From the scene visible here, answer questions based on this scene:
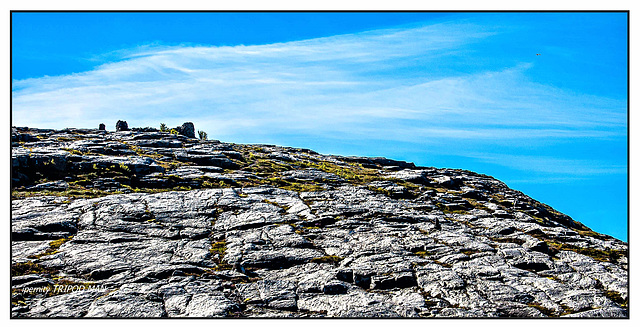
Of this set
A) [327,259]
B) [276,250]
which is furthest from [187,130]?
[327,259]

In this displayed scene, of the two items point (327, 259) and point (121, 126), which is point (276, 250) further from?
point (121, 126)

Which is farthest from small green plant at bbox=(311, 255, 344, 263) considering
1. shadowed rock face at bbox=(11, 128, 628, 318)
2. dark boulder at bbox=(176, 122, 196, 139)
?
dark boulder at bbox=(176, 122, 196, 139)

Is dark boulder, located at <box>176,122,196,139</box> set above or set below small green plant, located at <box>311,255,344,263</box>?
above

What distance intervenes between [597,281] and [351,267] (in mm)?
16286

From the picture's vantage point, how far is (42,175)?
56.8 meters

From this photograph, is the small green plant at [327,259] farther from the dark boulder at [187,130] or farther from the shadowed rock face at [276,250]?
the dark boulder at [187,130]

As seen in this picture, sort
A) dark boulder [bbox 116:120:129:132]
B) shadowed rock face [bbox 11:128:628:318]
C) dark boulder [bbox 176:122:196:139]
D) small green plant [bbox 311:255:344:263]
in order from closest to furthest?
shadowed rock face [bbox 11:128:628:318] < small green plant [bbox 311:255:344:263] < dark boulder [bbox 116:120:129:132] < dark boulder [bbox 176:122:196:139]

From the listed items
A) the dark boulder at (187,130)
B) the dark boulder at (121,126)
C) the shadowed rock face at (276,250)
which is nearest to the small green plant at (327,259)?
the shadowed rock face at (276,250)

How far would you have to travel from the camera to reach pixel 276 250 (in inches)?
1318

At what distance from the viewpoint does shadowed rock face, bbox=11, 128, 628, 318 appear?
76.4ft

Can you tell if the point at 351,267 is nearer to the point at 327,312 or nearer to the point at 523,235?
the point at 327,312

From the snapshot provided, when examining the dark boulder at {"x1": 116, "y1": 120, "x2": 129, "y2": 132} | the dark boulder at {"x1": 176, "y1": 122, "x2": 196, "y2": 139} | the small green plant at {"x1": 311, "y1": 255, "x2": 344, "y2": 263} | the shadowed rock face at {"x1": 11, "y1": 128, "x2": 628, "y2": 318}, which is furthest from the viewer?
the dark boulder at {"x1": 176, "y1": 122, "x2": 196, "y2": 139}

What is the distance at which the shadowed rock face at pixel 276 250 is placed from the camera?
2328 cm

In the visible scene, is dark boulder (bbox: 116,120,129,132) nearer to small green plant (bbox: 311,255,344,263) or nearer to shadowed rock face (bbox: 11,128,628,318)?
shadowed rock face (bbox: 11,128,628,318)
